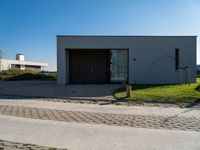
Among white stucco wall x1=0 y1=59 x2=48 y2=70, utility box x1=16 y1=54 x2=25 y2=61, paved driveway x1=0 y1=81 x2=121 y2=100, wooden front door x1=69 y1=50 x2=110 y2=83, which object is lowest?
paved driveway x1=0 y1=81 x2=121 y2=100

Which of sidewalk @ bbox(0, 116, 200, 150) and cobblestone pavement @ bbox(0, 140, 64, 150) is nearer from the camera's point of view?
cobblestone pavement @ bbox(0, 140, 64, 150)

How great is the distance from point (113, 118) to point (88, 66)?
14724mm

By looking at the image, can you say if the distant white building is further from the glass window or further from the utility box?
the glass window

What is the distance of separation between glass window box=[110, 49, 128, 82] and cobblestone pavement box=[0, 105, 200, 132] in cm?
1269

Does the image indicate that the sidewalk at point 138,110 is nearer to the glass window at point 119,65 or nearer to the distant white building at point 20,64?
the glass window at point 119,65

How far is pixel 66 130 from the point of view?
21.2ft

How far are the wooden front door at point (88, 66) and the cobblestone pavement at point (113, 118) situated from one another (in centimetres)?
1302

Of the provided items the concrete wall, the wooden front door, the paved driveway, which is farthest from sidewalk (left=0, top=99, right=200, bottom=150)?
the wooden front door

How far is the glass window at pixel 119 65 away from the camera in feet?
69.7

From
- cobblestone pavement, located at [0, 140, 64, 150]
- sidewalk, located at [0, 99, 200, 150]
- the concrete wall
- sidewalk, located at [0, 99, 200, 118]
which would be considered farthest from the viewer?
the concrete wall

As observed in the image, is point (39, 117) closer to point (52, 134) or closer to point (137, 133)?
point (52, 134)

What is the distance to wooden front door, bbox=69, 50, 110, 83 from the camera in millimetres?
22203

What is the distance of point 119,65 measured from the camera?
21.6 metres

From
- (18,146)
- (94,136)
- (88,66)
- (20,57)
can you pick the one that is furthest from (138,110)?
(20,57)
